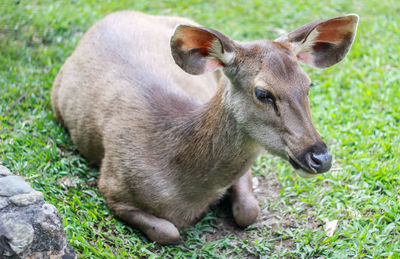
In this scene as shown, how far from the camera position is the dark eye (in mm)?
4307

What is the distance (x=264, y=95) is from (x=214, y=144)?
72 cm

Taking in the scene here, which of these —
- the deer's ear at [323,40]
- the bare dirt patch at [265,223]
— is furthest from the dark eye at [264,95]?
the bare dirt patch at [265,223]

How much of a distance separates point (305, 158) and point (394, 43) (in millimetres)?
4588

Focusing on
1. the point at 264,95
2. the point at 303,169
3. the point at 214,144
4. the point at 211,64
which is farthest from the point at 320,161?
the point at 211,64

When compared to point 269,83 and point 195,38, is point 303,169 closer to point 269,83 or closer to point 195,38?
point 269,83

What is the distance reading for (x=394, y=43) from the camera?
800 centimetres

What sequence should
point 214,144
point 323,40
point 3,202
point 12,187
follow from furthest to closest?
point 323,40
point 214,144
point 12,187
point 3,202

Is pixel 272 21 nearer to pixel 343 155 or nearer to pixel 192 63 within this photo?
pixel 343 155

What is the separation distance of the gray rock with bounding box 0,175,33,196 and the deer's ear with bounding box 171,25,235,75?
155 centimetres

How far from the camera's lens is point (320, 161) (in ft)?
13.3

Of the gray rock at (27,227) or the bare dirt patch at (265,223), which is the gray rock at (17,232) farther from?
the bare dirt patch at (265,223)

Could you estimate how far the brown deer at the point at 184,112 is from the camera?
4.34m

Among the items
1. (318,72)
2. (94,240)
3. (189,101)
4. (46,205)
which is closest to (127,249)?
(94,240)

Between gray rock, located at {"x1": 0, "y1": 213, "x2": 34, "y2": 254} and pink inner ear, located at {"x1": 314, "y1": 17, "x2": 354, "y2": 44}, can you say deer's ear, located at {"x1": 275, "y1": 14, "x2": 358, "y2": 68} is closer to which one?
pink inner ear, located at {"x1": 314, "y1": 17, "x2": 354, "y2": 44}
